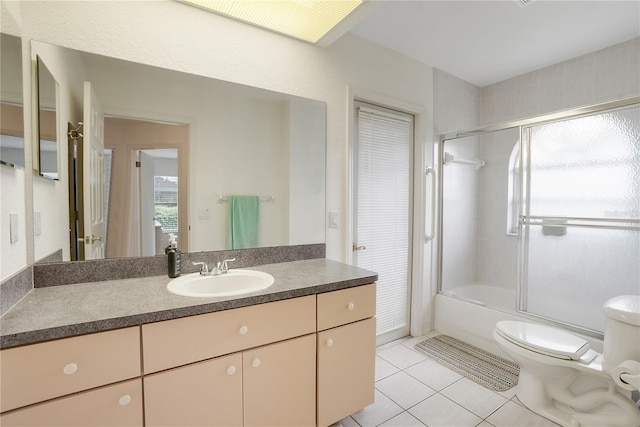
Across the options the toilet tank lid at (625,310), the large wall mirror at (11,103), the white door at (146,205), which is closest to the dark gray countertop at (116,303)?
the white door at (146,205)

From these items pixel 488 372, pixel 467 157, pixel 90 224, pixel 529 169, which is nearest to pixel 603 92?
pixel 529 169

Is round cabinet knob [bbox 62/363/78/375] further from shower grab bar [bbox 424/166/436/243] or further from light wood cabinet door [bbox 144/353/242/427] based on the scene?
shower grab bar [bbox 424/166/436/243]

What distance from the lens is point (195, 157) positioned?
1576 mm

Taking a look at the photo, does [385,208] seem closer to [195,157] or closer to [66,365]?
[195,157]

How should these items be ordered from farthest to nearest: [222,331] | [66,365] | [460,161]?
[460,161], [222,331], [66,365]

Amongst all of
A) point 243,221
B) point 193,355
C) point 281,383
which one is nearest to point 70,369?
point 193,355

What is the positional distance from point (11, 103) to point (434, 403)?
8.23ft

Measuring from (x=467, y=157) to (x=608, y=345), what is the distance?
1965 mm

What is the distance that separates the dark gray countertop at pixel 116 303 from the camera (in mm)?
859

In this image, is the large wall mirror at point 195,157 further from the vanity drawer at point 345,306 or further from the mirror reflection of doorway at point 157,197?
the vanity drawer at point 345,306

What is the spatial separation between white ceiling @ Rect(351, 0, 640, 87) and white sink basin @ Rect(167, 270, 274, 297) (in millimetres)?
1755

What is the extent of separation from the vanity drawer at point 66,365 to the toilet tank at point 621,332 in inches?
83.6

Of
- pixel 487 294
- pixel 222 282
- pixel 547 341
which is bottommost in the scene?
pixel 487 294

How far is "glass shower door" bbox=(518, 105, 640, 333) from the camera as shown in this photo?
77.2 inches
